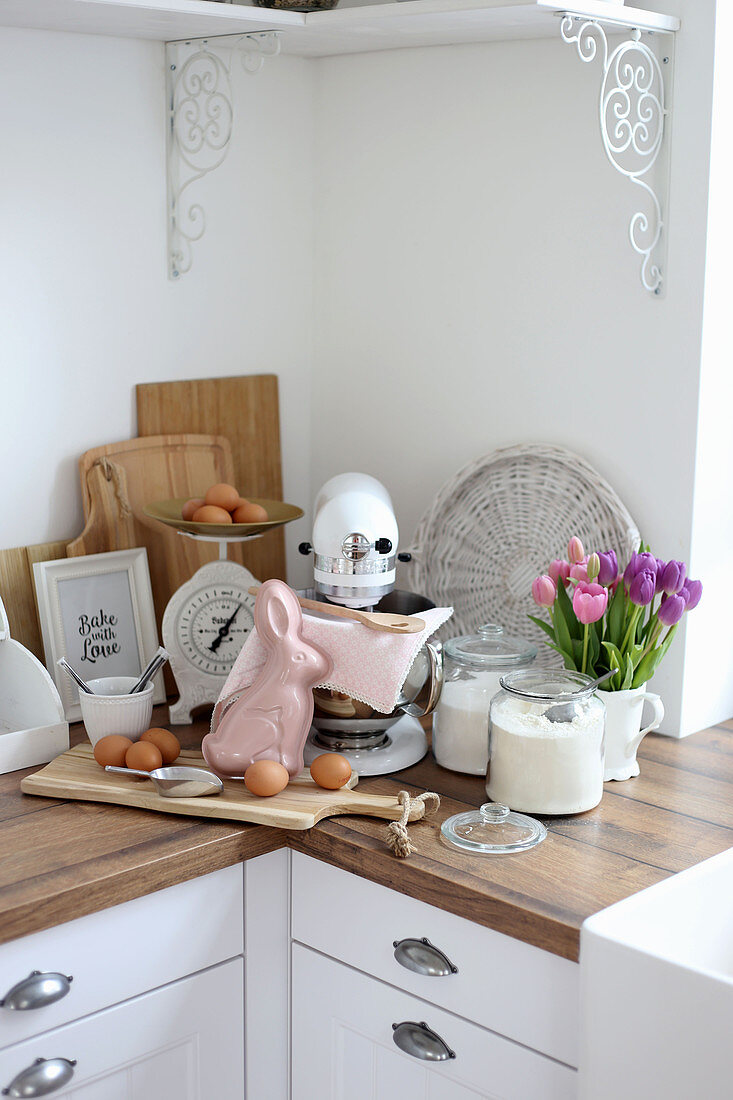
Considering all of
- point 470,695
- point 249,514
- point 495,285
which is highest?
point 495,285

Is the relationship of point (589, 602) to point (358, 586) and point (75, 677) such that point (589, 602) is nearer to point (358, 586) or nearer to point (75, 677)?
point (358, 586)

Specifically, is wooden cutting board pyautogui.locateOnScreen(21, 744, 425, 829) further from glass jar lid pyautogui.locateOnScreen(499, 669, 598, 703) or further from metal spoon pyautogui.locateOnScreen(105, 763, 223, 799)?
glass jar lid pyautogui.locateOnScreen(499, 669, 598, 703)

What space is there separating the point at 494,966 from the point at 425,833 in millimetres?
185

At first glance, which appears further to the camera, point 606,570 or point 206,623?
point 206,623

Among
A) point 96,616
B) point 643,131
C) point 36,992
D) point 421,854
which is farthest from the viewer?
point 96,616

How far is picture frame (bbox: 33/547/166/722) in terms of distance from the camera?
1697 millimetres

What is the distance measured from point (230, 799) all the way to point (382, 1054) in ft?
1.13

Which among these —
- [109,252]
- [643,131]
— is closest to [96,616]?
[109,252]

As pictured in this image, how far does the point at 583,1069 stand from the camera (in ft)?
3.70

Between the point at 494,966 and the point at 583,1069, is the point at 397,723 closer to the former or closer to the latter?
the point at 494,966

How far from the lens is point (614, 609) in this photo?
5.06 ft

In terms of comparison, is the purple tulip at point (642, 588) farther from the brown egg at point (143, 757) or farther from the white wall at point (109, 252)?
the white wall at point (109, 252)

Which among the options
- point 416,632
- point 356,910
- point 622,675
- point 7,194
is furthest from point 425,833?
point 7,194

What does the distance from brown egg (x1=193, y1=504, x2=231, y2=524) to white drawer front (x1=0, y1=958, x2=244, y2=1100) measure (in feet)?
1.94
